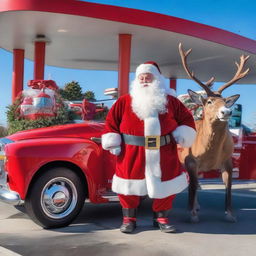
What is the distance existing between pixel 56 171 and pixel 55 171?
0.04 feet

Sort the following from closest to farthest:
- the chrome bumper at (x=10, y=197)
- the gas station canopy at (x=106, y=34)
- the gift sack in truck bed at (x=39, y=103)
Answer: the chrome bumper at (x=10, y=197) < the gift sack in truck bed at (x=39, y=103) < the gas station canopy at (x=106, y=34)

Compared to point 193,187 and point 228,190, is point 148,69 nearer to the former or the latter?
point 193,187

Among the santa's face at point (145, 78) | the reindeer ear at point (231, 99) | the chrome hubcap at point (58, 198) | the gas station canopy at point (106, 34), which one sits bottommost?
the chrome hubcap at point (58, 198)

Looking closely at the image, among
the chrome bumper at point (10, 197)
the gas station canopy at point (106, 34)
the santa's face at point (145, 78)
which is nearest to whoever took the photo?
the chrome bumper at point (10, 197)

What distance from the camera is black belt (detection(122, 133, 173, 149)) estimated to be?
4.55 metres

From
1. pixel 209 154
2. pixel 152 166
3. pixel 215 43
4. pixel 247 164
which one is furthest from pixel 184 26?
pixel 152 166

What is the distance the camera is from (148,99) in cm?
464

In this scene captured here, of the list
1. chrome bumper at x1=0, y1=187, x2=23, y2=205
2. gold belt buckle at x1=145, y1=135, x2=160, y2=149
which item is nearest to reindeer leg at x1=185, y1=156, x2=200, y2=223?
gold belt buckle at x1=145, y1=135, x2=160, y2=149

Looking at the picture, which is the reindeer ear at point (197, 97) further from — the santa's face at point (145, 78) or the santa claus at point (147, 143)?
the santa's face at point (145, 78)

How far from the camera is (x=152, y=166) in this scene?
4.55 meters

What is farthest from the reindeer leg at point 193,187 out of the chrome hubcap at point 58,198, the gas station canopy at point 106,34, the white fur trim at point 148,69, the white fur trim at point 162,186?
the gas station canopy at point 106,34

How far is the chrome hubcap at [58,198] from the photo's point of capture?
4805 mm

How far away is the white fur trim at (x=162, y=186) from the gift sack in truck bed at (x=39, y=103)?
2.64 metres

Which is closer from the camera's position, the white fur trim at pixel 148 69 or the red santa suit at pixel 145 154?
the red santa suit at pixel 145 154
